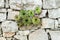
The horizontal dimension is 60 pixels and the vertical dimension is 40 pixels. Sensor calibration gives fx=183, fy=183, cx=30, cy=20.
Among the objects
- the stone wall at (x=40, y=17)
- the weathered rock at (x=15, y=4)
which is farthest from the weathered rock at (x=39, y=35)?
the weathered rock at (x=15, y=4)

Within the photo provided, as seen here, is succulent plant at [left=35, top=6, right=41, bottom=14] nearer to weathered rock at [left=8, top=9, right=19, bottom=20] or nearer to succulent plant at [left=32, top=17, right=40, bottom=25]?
succulent plant at [left=32, top=17, right=40, bottom=25]

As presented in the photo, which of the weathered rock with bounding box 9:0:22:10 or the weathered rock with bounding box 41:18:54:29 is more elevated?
the weathered rock with bounding box 9:0:22:10

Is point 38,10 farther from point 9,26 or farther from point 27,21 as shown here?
point 9,26

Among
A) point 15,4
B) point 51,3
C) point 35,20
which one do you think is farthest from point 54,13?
point 15,4

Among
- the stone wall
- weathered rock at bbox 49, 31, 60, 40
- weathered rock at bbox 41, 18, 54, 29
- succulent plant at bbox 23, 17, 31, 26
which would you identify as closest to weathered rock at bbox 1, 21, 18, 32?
the stone wall

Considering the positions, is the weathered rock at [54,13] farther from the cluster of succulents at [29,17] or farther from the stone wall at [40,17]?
the cluster of succulents at [29,17]

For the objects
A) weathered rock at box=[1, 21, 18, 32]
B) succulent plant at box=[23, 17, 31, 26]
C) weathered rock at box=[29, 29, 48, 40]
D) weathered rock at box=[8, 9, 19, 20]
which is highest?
weathered rock at box=[8, 9, 19, 20]
